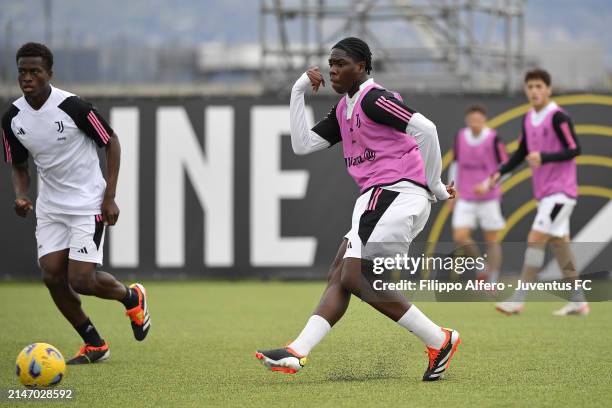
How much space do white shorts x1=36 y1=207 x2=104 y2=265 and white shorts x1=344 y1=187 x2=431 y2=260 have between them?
90.1 inches

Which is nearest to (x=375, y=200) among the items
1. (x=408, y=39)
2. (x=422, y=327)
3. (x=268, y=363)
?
(x=422, y=327)

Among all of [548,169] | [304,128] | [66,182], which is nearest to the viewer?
[304,128]

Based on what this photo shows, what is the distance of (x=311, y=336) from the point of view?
292 inches

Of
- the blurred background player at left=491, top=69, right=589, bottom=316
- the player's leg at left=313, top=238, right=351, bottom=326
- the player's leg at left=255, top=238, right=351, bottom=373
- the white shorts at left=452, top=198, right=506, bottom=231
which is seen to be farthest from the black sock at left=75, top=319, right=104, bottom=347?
the white shorts at left=452, top=198, right=506, bottom=231

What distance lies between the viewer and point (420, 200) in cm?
761

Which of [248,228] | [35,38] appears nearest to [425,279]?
[248,228]

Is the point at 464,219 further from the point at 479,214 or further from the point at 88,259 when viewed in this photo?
the point at 88,259

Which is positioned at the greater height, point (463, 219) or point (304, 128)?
point (304, 128)

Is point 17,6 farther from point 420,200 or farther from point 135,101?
point 420,200

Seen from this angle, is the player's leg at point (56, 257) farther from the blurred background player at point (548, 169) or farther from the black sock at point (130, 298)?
the blurred background player at point (548, 169)

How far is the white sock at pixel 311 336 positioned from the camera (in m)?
7.38

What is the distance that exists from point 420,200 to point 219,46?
1643 centimetres

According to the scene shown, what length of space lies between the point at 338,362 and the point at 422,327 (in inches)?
49.2

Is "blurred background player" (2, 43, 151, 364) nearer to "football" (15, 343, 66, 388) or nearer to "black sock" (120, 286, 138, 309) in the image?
"black sock" (120, 286, 138, 309)
